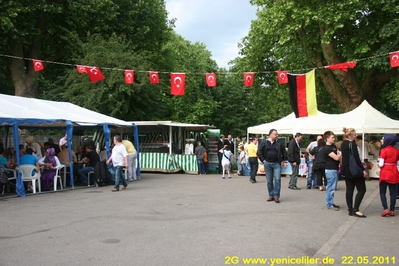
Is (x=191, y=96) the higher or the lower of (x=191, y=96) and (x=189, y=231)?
the higher

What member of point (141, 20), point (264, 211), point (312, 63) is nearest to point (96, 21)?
point (141, 20)

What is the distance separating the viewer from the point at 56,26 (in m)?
26.9

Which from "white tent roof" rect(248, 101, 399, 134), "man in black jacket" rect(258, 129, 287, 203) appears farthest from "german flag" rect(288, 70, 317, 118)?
"man in black jacket" rect(258, 129, 287, 203)

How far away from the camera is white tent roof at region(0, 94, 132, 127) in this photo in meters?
12.5

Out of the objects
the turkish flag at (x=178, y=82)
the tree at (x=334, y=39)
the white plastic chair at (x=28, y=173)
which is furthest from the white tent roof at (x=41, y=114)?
the tree at (x=334, y=39)

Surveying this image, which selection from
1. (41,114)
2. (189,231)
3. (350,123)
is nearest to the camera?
(189,231)

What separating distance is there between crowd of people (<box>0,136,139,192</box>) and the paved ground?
59.5 inches

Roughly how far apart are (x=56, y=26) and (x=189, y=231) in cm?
2291

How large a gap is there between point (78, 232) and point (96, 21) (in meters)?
21.9

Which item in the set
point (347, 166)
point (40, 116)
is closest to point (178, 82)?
point (40, 116)

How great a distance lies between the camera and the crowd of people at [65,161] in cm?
1312

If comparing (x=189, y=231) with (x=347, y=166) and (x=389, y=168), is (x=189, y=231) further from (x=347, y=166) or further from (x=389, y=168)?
(x=389, y=168)

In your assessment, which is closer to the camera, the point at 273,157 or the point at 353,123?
the point at 273,157

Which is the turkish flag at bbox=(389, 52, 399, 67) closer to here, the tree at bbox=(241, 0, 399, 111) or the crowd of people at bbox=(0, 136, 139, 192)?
the tree at bbox=(241, 0, 399, 111)
